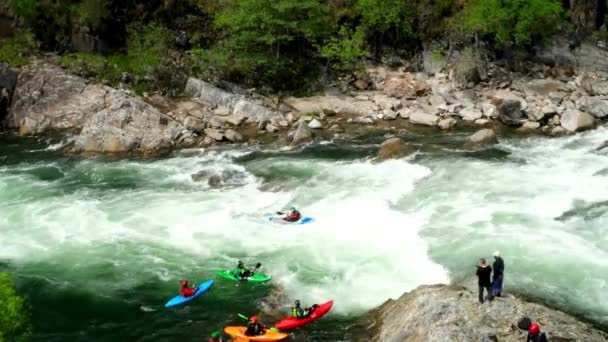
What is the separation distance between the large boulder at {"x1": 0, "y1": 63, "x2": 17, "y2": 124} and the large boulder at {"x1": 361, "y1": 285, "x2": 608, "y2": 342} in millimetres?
30138

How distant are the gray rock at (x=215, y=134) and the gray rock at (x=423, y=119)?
11725mm

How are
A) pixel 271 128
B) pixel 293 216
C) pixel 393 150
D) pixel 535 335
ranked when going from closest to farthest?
pixel 535 335 < pixel 293 216 < pixel 393 150 < pixel 271 128

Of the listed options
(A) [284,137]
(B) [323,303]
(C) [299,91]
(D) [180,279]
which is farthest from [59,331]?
(C) [299,91]

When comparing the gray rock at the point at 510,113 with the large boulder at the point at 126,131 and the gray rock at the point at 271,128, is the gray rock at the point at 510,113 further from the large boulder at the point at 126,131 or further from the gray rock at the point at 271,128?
the large boulder at the point at 126,131

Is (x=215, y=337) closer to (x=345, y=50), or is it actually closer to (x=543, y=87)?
(x=345, y=50)

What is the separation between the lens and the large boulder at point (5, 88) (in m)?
36.6

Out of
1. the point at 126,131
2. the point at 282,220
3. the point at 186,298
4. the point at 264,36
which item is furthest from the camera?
the point at 264,36

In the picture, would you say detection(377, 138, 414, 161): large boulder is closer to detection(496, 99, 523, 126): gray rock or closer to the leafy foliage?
detection(496, 99, 523, 126): gray rock

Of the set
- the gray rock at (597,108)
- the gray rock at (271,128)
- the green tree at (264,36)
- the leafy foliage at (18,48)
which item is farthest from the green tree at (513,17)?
the leafy foliage at (18,48)

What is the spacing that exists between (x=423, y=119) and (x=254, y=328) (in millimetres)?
23176

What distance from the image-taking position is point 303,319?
16.8 m

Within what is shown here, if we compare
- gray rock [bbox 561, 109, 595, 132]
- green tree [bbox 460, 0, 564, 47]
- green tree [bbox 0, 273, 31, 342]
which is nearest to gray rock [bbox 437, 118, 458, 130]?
gray rock [bbox 561, 109, 595, 132]

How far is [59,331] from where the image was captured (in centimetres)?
1730

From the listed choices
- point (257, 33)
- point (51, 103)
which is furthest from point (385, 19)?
point (51, 103)
